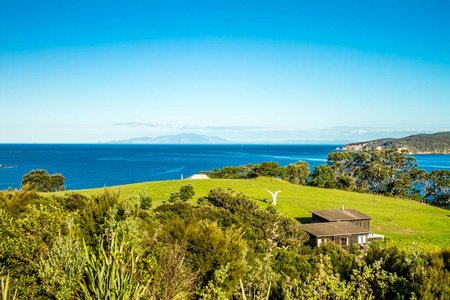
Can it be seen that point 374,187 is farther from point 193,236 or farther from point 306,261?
point 193,236

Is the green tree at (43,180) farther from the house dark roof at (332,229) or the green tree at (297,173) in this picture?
the house dark roof at (332,229)

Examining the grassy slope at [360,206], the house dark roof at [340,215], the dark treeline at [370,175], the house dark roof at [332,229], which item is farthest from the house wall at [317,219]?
the dark treeline at [370,175]

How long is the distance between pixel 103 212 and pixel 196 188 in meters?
35.8

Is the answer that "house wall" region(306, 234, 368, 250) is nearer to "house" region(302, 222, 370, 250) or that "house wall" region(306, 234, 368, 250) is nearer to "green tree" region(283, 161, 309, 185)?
"house" region(302, 222, 370, 250)

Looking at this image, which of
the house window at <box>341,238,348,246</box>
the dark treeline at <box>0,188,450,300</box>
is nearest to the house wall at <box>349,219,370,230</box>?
the house window at <box>341,238,348,246</box>

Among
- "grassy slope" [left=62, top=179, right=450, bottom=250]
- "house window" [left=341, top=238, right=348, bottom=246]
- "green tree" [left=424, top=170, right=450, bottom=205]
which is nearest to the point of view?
"house window" [left=341, top=238, right=348, bottom=246]

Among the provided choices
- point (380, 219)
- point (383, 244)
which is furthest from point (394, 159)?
point (383, 244)

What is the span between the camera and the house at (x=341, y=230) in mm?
25000

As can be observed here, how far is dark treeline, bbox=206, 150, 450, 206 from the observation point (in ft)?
205

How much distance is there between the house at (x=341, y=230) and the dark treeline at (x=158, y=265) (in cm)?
813

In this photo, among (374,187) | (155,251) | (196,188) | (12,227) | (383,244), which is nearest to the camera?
(155,251)

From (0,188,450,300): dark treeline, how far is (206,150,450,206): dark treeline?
50.8 m

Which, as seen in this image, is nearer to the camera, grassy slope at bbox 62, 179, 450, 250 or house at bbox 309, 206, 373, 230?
house at bbox 309, 206, 373, 230

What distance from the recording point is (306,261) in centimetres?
1664
